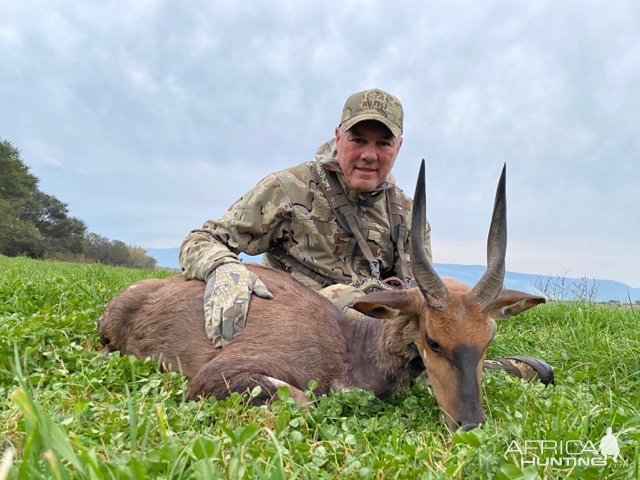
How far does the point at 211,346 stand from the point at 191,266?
100cm

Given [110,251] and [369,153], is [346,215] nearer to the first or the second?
[369,153]

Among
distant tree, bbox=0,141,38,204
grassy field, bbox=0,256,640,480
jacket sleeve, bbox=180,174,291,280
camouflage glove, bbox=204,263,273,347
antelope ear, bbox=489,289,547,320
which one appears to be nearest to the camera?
grassy field, bbox=0,256,640,480

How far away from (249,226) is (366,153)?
1.34m

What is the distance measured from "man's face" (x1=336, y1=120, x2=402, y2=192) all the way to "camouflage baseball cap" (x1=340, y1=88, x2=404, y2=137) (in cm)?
7

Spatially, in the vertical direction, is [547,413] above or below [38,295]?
below

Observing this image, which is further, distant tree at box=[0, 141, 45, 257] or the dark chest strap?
distant tree at box=[0, 141, 45, 257]

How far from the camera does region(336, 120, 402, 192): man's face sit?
564 cm

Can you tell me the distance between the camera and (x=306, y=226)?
584cm

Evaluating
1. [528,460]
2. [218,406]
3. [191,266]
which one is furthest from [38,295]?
[528,460]

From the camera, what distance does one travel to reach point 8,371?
3.74 meters

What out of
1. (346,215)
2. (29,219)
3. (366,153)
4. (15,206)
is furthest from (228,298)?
(29,219)

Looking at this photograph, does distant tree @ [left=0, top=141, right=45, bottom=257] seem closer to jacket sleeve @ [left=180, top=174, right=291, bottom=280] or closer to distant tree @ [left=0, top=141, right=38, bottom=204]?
distant tree @ [left=0, top=141, right=38, bottom=204]

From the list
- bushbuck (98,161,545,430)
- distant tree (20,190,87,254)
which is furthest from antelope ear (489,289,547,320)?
distant tree (20,190,87,254)

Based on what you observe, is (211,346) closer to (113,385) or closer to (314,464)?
(113,385)
